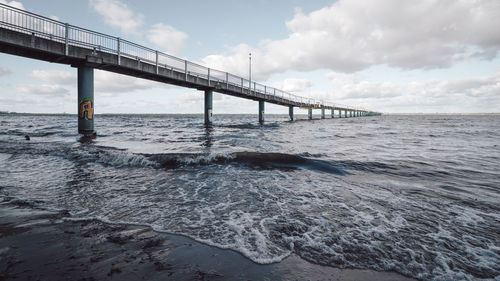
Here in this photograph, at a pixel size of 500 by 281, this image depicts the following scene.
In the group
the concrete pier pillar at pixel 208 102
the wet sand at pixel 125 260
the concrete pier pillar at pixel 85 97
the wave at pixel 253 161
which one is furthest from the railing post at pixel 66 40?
the concrete pier pillar at pixel 208 102

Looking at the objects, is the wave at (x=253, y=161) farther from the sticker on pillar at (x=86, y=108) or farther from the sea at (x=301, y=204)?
the sticker on pillar at (x=86, y=108)

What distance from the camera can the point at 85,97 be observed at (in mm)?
16156

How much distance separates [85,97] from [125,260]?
18.1 metres

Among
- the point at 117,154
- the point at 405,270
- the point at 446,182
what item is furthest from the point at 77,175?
the point at 446,182

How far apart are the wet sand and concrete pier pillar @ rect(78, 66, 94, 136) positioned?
16.2 meters

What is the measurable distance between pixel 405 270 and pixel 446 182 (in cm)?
508

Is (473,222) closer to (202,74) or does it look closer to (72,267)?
(72,267)

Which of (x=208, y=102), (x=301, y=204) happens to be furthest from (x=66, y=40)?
(x=301, y=204)

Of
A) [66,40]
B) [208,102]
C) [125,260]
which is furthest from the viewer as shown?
[208,102]

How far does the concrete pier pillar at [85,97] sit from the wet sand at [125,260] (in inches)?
639

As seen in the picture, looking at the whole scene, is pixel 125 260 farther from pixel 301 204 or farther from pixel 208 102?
pixel 208 102

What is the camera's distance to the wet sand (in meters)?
2.17

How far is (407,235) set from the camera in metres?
3.17

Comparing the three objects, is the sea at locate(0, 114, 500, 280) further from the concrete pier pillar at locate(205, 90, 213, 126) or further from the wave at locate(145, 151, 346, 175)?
the concrete pier pillar at locate(205, 90, 213, 126)
